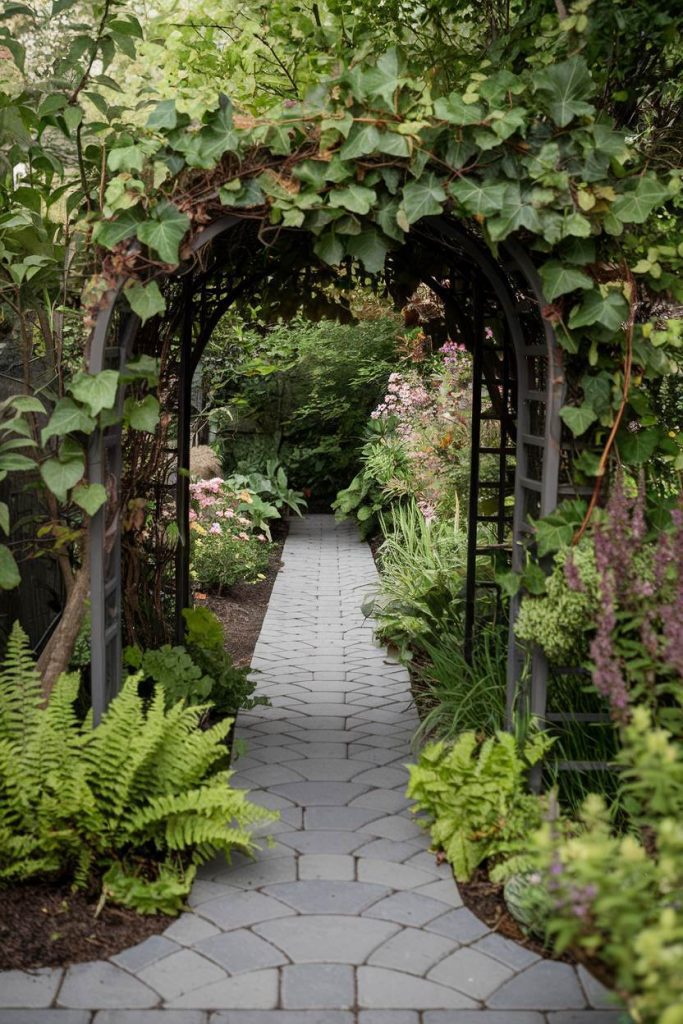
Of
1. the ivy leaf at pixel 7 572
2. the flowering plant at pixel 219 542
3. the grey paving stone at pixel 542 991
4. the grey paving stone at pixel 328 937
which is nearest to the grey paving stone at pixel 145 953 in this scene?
the grey paving stone at pixel 328 937

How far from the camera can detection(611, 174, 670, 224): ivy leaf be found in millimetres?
3082

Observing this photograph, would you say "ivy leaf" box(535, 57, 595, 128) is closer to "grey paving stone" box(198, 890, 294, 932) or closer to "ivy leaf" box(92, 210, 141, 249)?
"ivy leaf" box(92, 210, 141, 249)

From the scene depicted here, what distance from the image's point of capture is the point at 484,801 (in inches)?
125

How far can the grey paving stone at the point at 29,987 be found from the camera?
2504 mm

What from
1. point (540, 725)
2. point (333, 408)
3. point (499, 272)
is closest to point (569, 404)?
→ point (499, 272)

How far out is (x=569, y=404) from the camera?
3355 mm

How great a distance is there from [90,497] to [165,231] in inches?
34.3

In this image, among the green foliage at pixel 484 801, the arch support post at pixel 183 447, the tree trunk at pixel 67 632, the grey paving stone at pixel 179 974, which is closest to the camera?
the grey paving stone at pixel 179 974

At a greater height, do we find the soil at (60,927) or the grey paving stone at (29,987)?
the soil at (60,927)

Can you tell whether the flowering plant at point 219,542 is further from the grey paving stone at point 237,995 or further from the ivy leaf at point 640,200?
the grey paving stone at point 237,995

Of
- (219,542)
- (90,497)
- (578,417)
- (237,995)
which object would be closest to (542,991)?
(237,995)

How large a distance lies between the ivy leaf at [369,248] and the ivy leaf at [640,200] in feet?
2.44

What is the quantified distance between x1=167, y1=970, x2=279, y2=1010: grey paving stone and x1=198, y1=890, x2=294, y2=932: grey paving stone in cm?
28

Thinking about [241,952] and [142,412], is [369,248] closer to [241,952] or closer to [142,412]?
[142,412]
